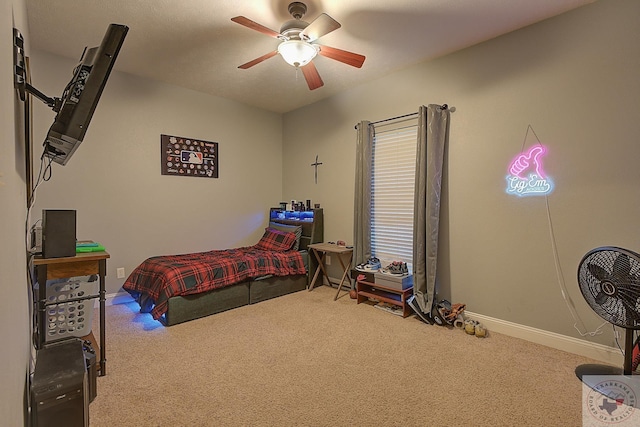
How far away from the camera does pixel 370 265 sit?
11.8 ft

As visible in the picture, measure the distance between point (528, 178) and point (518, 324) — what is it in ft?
4.14

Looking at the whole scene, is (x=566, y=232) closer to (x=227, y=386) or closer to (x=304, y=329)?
(x=304, y=329)

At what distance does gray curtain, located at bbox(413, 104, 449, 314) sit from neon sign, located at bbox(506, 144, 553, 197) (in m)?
0.62

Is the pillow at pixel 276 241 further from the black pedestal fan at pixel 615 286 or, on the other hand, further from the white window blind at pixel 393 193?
the black pedestal fan at pixel 615 286

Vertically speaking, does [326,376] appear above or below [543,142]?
below

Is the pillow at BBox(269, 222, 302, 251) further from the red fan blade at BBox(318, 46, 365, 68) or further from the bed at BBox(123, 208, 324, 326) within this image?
the red fan blade at BBox(318, 46, 365, 68)

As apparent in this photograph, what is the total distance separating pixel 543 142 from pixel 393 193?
1.48 metres

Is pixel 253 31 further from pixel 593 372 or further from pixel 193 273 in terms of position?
pixel 593 372

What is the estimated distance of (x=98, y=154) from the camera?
3373mm

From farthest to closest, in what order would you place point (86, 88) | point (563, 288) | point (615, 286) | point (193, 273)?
point (193, 273) < point (563, 288) < point (615, 286) < point (86, 88)

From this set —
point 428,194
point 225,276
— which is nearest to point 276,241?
point 225,276

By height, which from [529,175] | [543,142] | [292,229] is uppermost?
[543,142]

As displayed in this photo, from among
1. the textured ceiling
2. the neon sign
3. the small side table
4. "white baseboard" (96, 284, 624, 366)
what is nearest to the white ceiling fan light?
the textured ceiling

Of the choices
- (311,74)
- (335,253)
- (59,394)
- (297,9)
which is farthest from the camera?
(335,253)
